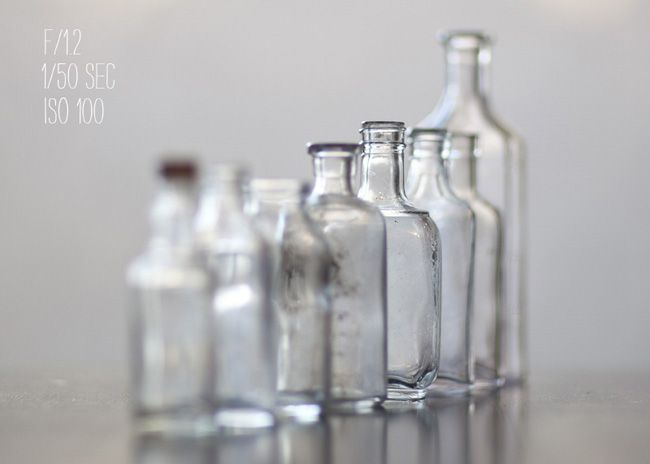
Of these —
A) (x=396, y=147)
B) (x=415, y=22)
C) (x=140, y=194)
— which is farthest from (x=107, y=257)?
(x=396, y=147)

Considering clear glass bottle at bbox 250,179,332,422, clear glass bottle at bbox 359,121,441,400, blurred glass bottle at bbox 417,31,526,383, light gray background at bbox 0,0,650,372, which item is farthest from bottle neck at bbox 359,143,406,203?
light gray background at bbox 0,0,650,372

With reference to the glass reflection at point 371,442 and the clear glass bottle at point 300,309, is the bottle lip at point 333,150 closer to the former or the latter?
the clear glass bottle at point 300,309

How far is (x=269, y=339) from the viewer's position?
38.0 inches

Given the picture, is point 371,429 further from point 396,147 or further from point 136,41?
point 136,41

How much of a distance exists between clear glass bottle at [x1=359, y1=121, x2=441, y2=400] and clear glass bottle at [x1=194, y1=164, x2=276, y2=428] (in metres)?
0.23

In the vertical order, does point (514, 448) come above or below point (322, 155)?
below

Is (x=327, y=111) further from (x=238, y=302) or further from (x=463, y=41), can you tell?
(x=238, y=302)

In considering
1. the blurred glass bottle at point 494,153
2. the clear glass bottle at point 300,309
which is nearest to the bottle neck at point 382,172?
the clear glass bottle at point 300,309

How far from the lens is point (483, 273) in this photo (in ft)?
4.47

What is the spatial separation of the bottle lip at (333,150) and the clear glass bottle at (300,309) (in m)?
0.06

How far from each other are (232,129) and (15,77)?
1.81ft

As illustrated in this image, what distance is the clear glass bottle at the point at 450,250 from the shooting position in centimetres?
126

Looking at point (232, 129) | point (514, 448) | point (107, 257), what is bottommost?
point (514, 448)

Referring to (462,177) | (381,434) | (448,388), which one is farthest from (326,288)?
(462,177)
